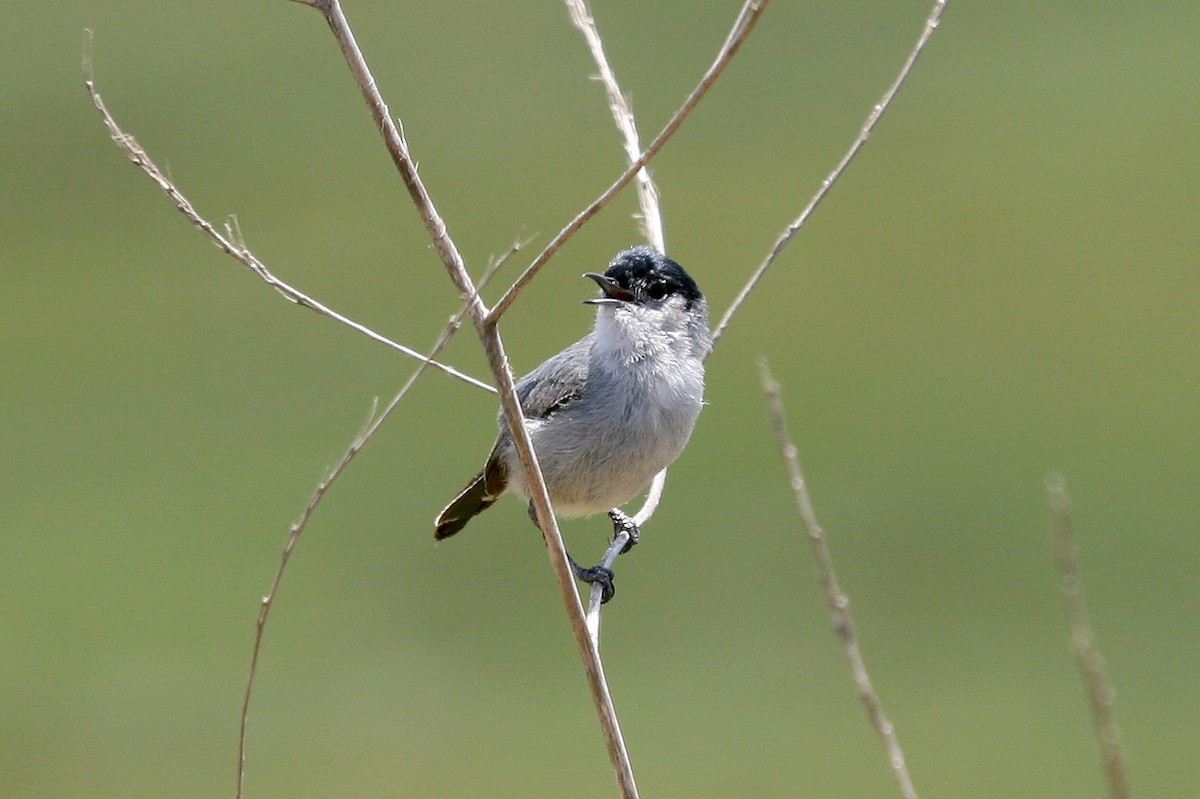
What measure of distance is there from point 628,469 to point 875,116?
40.9 inches

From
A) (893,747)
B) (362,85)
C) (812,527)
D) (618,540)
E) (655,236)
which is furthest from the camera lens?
(618,540)

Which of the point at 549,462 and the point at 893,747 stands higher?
the point at 549,462

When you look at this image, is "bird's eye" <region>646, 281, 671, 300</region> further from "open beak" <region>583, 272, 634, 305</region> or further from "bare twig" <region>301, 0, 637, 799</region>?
"bare twig" <region>301, 0, 637, 799</region>

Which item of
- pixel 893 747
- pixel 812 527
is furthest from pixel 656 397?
pixel 893 747

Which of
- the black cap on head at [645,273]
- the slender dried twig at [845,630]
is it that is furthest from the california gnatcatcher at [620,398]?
the slender dried twig at [845,630]

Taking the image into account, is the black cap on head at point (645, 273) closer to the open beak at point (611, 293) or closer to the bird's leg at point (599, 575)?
the open beak at point (611, 293)

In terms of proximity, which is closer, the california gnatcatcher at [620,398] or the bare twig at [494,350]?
the bare twig at [494,350]

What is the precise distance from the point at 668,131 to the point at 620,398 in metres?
1.39

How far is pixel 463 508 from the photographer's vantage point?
3.05 m

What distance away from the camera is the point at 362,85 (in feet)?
4.69

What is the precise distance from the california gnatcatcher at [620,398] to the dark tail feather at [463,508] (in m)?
0.08

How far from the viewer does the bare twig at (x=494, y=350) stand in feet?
4.60

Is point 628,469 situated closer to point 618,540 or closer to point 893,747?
point 618,540

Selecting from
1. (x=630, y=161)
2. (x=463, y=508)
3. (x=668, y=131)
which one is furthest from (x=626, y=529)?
(x=668, y=131)
